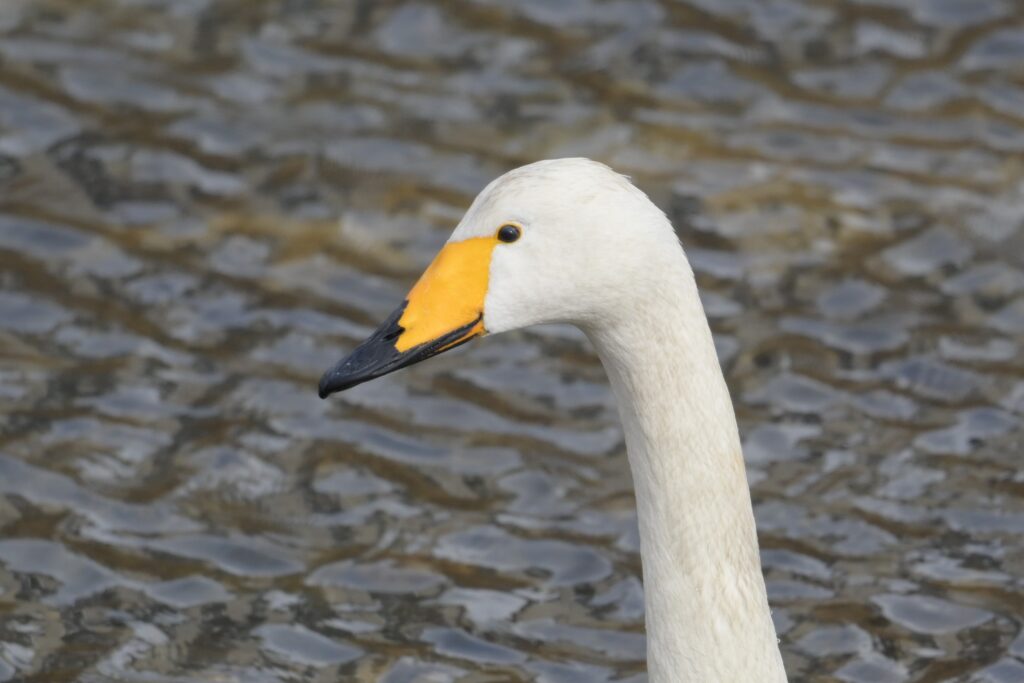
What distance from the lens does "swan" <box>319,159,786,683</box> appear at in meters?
5.27

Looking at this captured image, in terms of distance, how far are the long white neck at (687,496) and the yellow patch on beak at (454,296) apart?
35 centimetres

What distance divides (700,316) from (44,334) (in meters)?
4.62

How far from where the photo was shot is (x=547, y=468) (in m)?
8.38

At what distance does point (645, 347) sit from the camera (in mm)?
5352

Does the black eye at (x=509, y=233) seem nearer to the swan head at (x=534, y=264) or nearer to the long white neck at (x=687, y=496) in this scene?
the swan head at (x=534, y=264)

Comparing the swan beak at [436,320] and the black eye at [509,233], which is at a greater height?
the black eye at [509,233]

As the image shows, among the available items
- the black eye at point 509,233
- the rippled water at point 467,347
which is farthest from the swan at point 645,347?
the rippled water at point 467,347

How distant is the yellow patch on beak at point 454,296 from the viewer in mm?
5449

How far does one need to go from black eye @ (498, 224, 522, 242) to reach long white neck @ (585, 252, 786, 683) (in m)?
0.35

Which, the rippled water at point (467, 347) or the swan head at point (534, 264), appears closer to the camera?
the swan head at point (534, 264)

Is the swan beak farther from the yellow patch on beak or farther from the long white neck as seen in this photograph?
the long white neck

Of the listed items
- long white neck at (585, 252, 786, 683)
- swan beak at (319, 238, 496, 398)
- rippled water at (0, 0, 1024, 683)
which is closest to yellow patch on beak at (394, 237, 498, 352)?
swan beak at (319, 238, 496, 398)

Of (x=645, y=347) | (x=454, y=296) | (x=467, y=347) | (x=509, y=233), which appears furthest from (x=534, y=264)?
(x=467, y=347)

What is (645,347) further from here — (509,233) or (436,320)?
(436,320)
